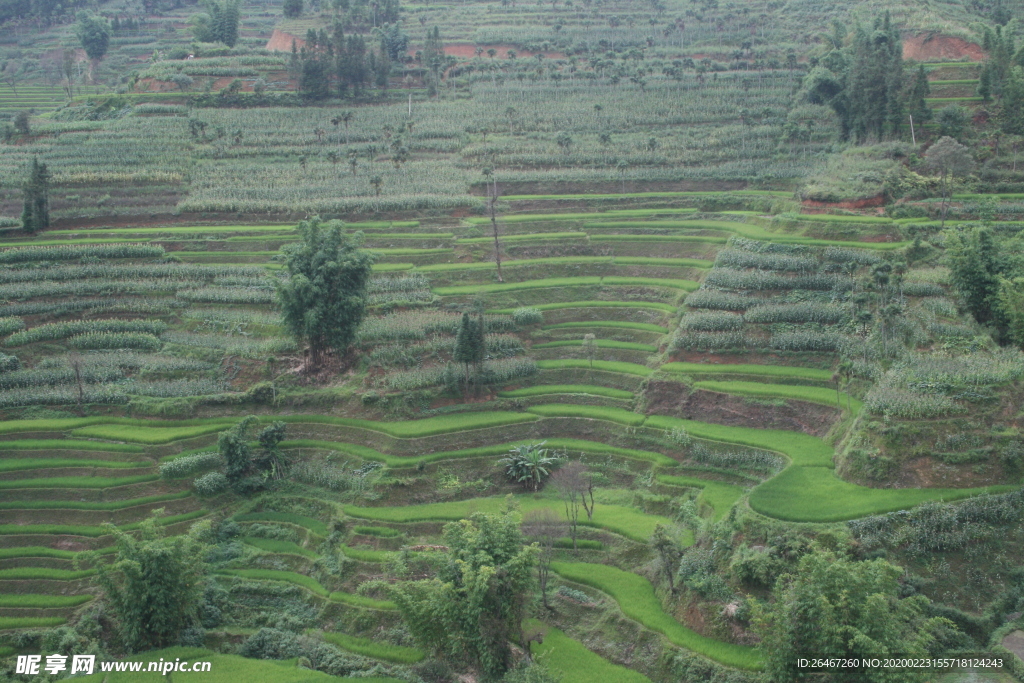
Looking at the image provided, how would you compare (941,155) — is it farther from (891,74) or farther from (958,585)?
(958,585)

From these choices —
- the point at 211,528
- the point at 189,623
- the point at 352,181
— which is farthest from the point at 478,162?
the point at 189,623

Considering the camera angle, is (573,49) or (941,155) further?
(573,49)

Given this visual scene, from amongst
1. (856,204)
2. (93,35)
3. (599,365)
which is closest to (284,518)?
(599,365)

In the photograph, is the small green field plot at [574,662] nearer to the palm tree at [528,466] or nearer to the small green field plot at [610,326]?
the palm tree at [528,466]

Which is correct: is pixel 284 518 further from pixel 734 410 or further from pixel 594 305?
pixel 594 305

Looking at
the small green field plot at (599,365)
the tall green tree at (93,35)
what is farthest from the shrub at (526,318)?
the tall green tree at (93,35)

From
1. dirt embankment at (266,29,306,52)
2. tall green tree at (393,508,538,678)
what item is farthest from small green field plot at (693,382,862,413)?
dirt embankment at (266,29,306,52)
